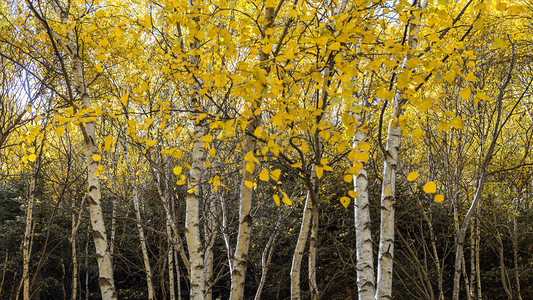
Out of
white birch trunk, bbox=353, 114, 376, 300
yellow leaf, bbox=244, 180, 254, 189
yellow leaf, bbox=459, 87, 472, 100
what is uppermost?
yellow leaf, bbox=459, 87, 472, 100

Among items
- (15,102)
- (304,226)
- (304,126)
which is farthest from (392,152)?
(15,102)

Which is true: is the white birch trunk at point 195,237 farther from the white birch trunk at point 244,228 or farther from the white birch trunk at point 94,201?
the white birch trunk at point 244,228

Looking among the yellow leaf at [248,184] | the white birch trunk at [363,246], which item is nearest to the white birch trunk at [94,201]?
the yellow leaf at [248,184]

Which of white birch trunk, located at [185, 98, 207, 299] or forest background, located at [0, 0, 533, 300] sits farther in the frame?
white birch trunk, located at [185, 98, 207, 299]

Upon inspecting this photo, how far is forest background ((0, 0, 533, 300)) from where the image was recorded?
2.12 metres

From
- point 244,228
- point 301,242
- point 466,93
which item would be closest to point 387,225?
point 244,228

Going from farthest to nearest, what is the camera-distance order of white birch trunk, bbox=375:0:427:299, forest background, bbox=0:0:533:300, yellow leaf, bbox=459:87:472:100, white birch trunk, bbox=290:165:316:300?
white birch trunk, bbox=290:165:316:300 < white birch trunk, bbox=375:0:427:299 < forest background, bbox=0:0:533:300 < yellow leaf, bbox=459:87:472:100

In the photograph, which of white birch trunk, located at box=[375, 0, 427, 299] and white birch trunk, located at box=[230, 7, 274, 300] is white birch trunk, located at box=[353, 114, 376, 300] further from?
white birch trunk, located at box=[230, 7, 274, 300]

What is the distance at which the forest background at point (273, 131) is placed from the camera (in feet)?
6.97

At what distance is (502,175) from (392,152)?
5216 millimetres

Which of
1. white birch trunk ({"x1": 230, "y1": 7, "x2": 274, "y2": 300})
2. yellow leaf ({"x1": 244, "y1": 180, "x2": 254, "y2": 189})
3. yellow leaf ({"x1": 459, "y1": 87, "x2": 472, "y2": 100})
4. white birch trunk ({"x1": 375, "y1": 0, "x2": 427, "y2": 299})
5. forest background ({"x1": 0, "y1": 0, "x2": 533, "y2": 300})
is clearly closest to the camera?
yellow leaf ({"x1": 459, "y1": 87, "x2": 472, "y2": 100})

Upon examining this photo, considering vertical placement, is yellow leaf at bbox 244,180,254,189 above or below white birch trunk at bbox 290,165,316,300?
above

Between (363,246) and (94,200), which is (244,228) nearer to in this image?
(363,246)

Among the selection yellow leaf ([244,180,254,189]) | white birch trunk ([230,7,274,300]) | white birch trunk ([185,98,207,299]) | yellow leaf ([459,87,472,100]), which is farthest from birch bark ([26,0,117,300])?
yellow leaf ([459,87,472,100])
